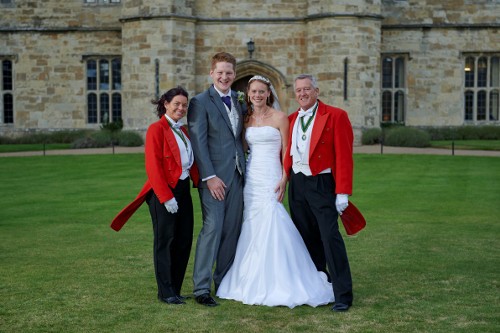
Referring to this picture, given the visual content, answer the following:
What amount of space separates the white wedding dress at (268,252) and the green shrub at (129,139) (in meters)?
20.6

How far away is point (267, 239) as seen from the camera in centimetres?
794

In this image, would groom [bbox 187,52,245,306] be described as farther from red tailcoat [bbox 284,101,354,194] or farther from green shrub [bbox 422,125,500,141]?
green shrub [bbox 422,125,500,141]

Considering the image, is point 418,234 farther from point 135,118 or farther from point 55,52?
point 55,52

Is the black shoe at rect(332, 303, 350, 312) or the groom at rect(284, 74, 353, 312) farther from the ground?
the groom at rect(284, 74, 353, 312)

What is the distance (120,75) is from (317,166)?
24790 millimetres

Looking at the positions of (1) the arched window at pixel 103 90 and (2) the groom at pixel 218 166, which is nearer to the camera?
(2) the groom at pixel 218 166

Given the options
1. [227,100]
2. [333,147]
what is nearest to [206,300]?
[333,147]

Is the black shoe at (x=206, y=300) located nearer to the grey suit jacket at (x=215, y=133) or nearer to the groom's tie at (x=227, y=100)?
the grey suit jacket at (x=215, y=133)

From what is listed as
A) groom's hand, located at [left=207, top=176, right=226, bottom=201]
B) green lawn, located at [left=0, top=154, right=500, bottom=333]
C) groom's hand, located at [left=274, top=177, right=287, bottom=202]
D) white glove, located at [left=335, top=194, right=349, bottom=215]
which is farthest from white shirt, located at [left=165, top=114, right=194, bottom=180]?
white glove, located at [left=335, top=194, right=349, bottom=215]

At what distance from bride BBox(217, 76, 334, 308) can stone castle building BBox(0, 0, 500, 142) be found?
2039cm

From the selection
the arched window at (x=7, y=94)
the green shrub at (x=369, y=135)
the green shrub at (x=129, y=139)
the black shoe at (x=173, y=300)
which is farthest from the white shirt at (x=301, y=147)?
the arched window at (x=7, y=94)

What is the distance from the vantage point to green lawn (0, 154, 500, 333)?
7.13 meters

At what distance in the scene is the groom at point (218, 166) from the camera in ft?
26.2

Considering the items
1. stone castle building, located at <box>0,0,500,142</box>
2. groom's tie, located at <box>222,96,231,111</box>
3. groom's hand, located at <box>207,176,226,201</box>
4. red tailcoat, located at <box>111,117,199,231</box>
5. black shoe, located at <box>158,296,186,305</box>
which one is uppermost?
stone castle building, located at <box>0,0,500,142</box>
